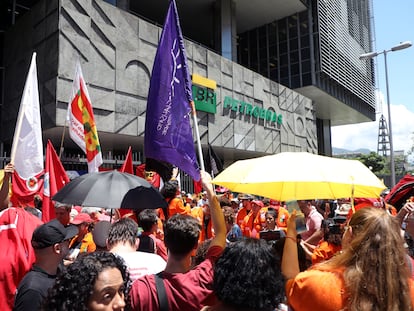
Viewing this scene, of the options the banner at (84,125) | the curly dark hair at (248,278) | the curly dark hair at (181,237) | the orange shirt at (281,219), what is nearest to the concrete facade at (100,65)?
the banner at (84,125)

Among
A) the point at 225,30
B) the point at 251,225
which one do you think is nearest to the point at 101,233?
the point at 251,225

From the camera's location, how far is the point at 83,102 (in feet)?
20.1

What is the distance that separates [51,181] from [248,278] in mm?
4194

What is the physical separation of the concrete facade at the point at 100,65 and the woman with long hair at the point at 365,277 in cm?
1285

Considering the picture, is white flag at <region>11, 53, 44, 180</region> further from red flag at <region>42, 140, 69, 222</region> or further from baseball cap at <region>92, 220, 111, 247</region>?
baseball cap at <region>92, 220, 111, 247</region>

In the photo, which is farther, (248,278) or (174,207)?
(174,207)

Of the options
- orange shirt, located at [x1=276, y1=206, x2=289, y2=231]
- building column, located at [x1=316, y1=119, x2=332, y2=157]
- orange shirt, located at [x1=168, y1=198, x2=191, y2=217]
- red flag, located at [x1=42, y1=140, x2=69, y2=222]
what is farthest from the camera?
building column, located at [x1=316, y1=119, x2=332, y2=157]

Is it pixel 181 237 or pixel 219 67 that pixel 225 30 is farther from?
pixel 181 237

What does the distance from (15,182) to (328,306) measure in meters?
4.79

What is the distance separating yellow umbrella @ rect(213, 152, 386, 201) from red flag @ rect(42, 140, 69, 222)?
2.86 meters

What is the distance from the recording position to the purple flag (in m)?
3.49

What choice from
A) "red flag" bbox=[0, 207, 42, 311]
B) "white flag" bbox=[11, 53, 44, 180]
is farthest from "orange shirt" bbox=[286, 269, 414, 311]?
"white flag" bbox=[11, 53, 44, 180]

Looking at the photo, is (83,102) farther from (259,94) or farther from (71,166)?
(259,94)

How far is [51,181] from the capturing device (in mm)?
5078
